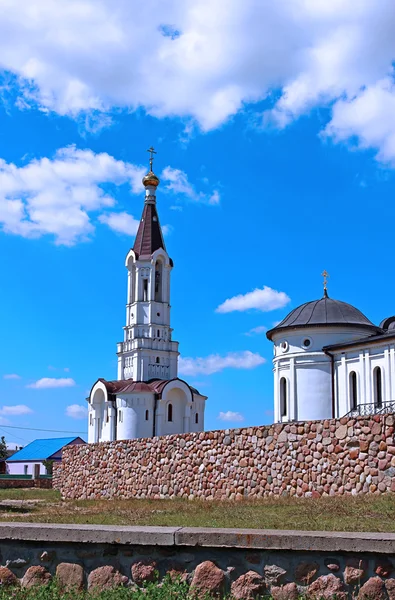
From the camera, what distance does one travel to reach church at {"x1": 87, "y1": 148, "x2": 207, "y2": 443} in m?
50.5

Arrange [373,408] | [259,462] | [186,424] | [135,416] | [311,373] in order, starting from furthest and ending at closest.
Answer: [186,424] < [135,416] < [311,373] < [373,408] < [259,462]

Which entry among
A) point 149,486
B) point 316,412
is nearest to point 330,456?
point 149,486

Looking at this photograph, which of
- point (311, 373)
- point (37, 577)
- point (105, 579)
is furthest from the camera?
point (311, 373)

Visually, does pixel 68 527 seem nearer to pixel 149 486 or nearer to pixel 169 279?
pixel 149 486

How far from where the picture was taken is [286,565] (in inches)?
186

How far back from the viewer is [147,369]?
53.2m

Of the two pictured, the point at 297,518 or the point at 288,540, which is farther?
the point at 297,518

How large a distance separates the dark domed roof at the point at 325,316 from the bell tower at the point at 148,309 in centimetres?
2318

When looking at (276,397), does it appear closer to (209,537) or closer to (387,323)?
(387,323)

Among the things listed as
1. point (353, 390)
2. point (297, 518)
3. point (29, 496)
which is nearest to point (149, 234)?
point (353, 390)

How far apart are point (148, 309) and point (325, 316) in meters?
26.4

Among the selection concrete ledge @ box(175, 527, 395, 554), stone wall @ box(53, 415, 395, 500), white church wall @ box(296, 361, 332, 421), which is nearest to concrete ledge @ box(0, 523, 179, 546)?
concrete ledge @ box(175, 527, 395, 554)

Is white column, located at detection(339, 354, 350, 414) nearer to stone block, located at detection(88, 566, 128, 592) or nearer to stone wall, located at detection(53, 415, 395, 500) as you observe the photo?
stone wall, located at detection(53, 415, 395, 500)

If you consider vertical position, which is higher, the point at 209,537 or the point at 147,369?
the point at 147,369
